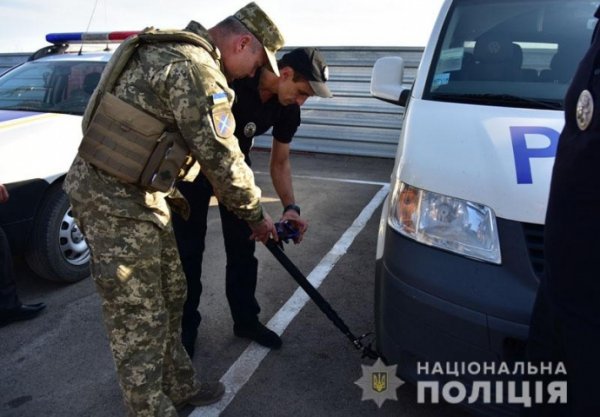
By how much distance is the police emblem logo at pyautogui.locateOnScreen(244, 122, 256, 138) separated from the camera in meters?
2.54

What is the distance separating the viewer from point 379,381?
2.34 metres

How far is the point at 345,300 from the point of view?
11.0 feet

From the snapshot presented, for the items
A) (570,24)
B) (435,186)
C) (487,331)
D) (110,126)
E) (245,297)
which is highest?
(570,24)

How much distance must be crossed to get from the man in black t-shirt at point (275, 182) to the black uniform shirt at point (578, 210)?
132 cm

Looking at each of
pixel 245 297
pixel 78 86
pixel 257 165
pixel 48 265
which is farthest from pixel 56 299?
pixel 257 165

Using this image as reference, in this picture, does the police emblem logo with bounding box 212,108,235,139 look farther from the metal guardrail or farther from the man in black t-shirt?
the metal guardrail

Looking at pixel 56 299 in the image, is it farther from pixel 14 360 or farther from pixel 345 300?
pixel 345 300

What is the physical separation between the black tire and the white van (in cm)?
212

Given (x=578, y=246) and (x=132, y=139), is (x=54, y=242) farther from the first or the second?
(x=578, y=246)

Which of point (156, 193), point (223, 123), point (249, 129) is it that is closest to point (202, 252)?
point (249, 129)

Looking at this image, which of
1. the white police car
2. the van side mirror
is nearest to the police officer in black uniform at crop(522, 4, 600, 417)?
the van side mirror

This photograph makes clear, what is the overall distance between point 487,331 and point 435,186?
576mm

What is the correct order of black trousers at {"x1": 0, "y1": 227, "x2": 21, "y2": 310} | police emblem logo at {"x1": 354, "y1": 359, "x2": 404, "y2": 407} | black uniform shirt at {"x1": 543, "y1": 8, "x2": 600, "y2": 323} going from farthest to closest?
black trousers at {"x1": 0, "y1": 227, "x2": 21, "y2": 310}
police emblem logo at {"x1": 354, "y1": 359, "x2": 404, "y2": 407}
black uniform shirt at {"x1": 543, "y1": 8, "x2": 600, "y2": 323}

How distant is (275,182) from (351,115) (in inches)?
224
